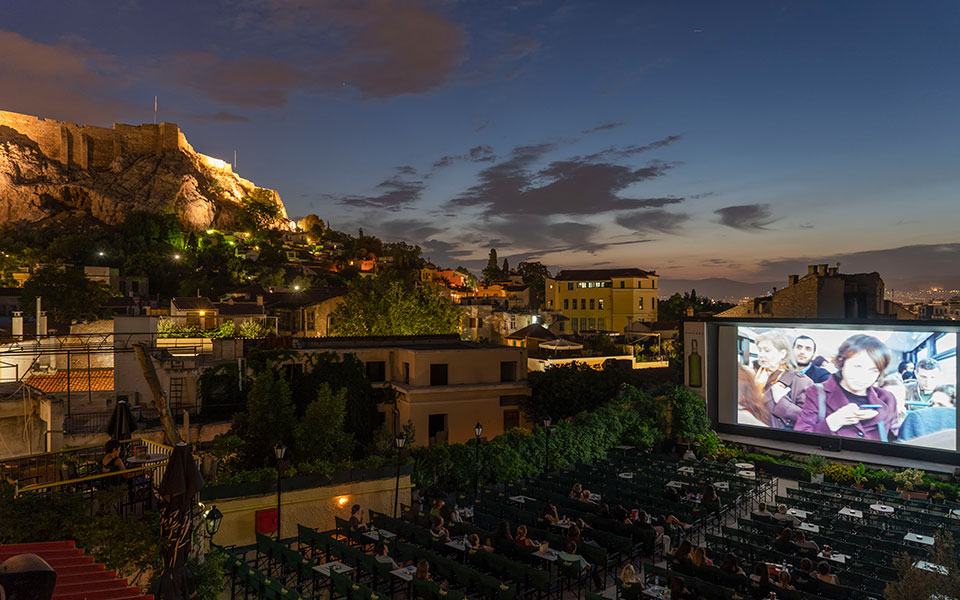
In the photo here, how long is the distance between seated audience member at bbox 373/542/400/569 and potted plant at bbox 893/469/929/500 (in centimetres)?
1470

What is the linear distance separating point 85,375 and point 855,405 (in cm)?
3030

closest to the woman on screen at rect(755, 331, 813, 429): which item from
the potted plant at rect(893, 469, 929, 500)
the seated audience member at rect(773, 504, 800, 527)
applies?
the potted plant at rect(893, 469, 929, 500)

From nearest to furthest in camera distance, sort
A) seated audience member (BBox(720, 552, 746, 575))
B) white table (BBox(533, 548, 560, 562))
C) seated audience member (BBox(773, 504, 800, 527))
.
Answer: seated audience member (BBox(720, 552, 746, 575)), white table (BBox(533, 548, 560, 562)), seated audience member (BBox(773, 504, 800, 527))

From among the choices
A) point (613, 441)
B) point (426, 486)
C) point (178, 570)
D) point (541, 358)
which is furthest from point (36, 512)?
point (541, 358)

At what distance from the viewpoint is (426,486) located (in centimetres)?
1666

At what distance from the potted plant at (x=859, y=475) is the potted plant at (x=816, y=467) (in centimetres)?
87

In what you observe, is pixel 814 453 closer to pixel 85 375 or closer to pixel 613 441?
pixel 613 441

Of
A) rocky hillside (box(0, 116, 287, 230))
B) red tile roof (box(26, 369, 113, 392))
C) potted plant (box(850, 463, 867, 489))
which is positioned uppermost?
rocky hillside (box(0, 116, 287, 230))

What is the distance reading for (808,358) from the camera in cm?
2080

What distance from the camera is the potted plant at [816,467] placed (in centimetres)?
1852

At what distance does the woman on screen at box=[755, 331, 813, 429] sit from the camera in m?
21.2

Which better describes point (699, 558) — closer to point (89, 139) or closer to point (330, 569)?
point (330, 569)

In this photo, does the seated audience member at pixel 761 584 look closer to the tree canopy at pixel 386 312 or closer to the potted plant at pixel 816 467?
the potted plant at pixel 816 467

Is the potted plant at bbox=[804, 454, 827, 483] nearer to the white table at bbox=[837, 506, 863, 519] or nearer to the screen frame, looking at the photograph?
the screen frame
